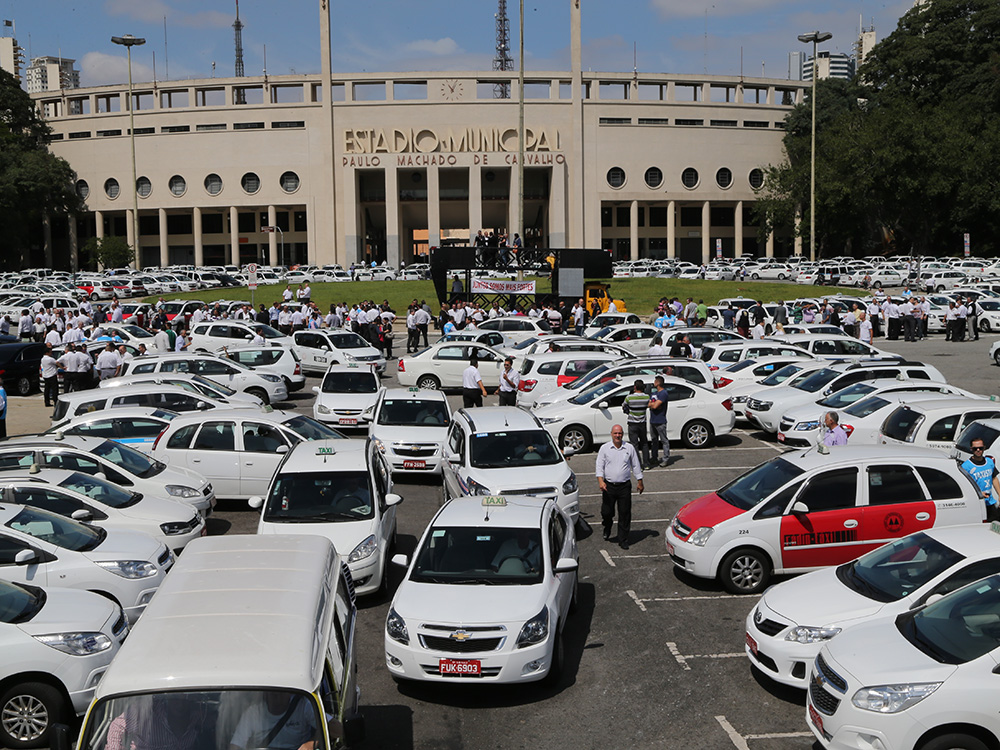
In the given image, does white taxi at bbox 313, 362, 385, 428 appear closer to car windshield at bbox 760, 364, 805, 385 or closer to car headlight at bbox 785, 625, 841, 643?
car windshield at bbox 760, 364, 805, 385

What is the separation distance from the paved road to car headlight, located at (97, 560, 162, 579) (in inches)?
92.6

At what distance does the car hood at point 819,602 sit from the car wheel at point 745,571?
1900 millimetres

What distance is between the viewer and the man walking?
13.0m

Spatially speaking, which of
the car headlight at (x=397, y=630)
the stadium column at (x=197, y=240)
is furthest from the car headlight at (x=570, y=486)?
the stadium column at (x=197, y=240)

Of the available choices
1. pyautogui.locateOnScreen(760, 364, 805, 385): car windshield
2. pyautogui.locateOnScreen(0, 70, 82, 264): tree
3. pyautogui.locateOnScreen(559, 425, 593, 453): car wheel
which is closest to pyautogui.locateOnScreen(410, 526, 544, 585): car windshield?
pyautogui.locateOnScreen(559, 425, 593, 453): car wheel

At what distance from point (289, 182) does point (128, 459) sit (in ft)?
250

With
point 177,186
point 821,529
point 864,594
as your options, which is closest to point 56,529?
point 864,594

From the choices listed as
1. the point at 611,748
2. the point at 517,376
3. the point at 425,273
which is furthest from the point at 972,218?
the point at 611,748

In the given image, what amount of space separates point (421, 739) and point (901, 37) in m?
84.5

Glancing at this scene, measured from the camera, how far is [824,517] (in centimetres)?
1126

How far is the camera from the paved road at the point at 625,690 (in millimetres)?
7980

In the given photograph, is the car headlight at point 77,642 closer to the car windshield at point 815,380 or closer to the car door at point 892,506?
the car door at point 892,506

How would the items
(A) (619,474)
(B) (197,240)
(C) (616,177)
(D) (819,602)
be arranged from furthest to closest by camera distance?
1. (B) (197,240)
2. (C) (616,177)
3. (A) (619,474)
4. (D) (819,602)

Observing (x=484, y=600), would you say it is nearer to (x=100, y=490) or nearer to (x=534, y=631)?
(x=534, y=631)
